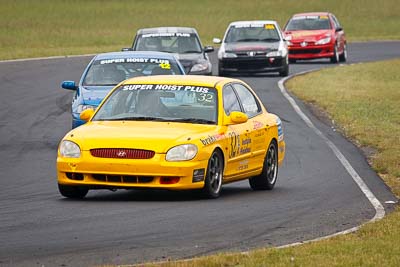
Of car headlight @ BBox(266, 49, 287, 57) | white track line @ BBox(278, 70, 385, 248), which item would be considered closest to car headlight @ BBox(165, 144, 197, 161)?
white track line @ BBox(278, 70, 385, 248)

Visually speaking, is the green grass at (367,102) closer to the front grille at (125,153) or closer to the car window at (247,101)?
the car window at (247,101)

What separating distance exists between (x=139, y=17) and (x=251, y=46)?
36.5 meters

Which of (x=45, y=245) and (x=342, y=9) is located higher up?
(x=45, y=245)

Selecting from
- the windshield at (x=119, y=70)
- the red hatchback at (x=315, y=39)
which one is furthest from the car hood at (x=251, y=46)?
the windshield at (x=119, y=70)

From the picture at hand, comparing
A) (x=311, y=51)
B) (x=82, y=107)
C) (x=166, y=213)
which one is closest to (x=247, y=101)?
(x=166, y=213)

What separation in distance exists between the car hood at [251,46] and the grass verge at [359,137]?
1129 mm

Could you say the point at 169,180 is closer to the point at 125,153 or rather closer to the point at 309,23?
the point at 125,153

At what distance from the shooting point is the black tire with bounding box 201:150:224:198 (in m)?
13.0

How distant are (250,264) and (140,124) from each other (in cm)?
482

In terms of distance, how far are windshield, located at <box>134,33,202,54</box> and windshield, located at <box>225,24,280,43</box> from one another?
704 centimetres

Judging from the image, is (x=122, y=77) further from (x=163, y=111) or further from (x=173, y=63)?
(x=163, y=111)

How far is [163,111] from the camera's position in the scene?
45.2 feet

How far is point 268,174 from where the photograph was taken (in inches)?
579

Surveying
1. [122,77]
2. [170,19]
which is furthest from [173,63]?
[170,19]
